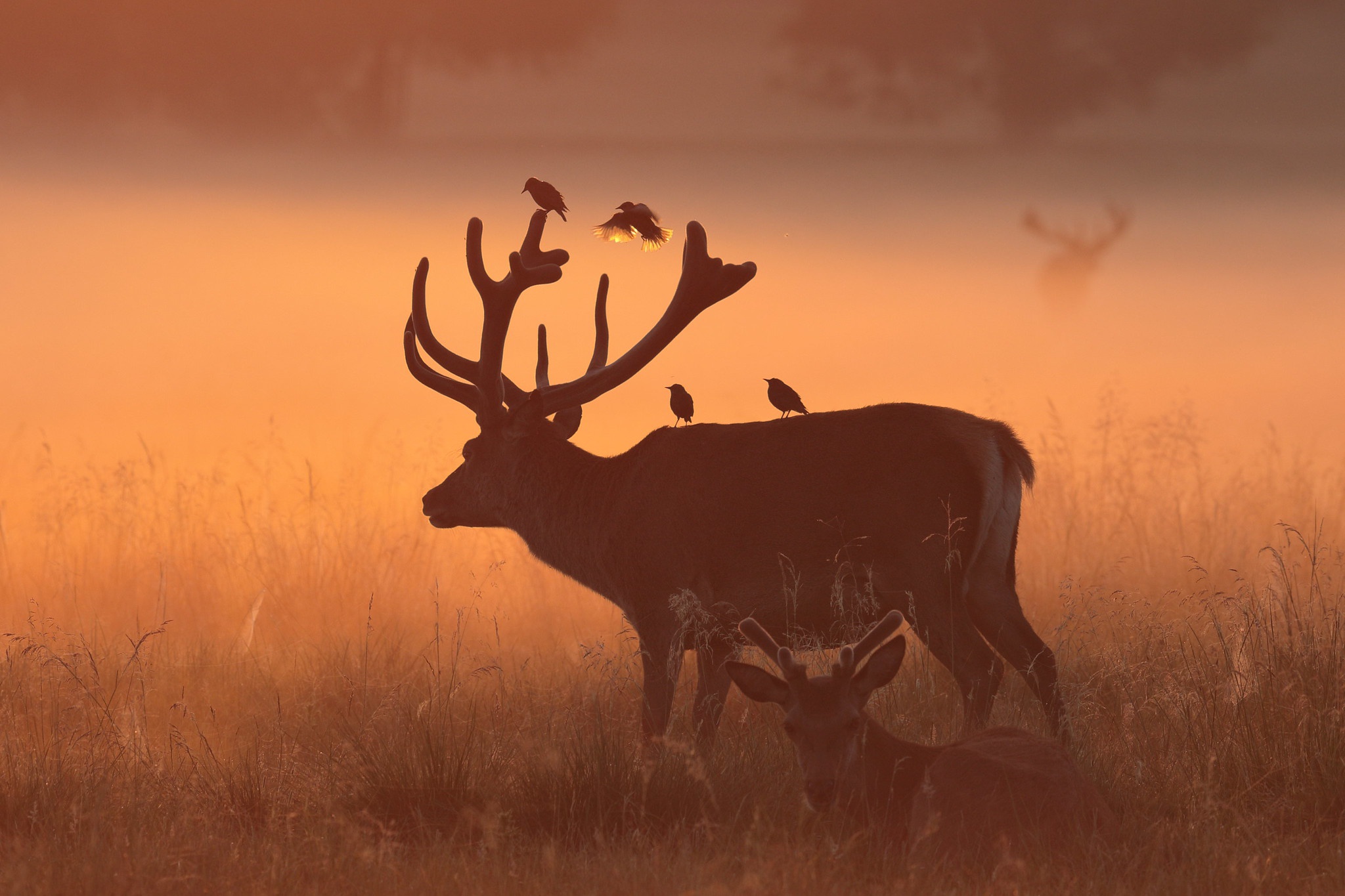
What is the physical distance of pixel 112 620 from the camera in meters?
10.6

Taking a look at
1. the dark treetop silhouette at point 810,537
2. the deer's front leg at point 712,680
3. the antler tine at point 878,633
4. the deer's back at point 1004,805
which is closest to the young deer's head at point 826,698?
the antler tine at point 878,633

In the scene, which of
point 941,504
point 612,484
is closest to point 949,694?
point 941,504

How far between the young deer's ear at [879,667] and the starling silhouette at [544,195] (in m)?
4.69

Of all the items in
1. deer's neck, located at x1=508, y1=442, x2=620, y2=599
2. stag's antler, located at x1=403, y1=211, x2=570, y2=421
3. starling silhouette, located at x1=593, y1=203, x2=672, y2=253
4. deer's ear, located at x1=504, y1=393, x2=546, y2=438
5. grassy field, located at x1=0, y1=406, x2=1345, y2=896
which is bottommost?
grassy field, located at x1=0, y1=406, x2=1345, y2=896

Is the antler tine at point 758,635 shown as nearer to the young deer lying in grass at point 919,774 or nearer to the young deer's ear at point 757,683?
the young deer lying in grass at point 919,774

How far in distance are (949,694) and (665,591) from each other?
4.97 feet

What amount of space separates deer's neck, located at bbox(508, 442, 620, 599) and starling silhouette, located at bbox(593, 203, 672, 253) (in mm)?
1607

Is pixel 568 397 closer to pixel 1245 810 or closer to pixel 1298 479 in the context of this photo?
pixel 1245 810

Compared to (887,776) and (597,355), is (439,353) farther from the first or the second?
(887,776)

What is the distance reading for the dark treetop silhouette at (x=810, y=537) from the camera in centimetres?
694

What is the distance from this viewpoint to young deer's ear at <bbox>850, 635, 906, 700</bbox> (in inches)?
209

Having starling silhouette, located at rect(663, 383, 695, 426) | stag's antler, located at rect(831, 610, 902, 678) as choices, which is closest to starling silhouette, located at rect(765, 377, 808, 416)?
starling silhouette, located at rect(663, 383, 695, 426)

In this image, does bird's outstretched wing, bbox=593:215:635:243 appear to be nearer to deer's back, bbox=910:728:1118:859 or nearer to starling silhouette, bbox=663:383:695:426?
starling silhouette, bbox=663:383:695:426

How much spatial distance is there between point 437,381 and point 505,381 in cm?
40
